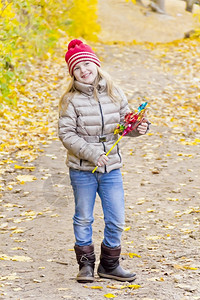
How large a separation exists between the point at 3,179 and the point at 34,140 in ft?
5.83

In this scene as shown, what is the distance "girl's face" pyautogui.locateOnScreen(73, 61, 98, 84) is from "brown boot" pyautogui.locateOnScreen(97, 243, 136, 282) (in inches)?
47.5

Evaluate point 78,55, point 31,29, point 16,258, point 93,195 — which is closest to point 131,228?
point 16,258

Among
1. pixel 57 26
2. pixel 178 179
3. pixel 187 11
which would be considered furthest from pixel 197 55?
pixel 187 11

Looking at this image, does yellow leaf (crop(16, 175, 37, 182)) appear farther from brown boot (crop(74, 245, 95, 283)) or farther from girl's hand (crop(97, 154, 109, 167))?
girl's hand (crop(97, 154, 109, 167))

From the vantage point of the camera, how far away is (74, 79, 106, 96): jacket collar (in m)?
3.77

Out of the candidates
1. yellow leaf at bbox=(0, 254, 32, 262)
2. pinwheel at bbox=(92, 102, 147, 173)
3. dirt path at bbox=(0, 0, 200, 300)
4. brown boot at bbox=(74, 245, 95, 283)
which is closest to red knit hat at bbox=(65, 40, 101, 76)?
pinwheel at bbox=(92, 102, 147, 173)

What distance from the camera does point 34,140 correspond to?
866 cm

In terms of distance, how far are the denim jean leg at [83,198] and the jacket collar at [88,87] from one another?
560 millimetres

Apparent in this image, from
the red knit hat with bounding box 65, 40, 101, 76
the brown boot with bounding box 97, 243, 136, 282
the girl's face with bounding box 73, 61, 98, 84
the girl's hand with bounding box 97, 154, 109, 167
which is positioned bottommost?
the brown boot with bounding box 97, 243, 136, 282

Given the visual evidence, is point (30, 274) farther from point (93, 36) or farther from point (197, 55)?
point (93, 36)

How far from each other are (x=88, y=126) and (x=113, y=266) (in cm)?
105

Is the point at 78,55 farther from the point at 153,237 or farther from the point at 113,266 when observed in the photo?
the point at 153,237

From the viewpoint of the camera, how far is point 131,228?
5426 millimetres

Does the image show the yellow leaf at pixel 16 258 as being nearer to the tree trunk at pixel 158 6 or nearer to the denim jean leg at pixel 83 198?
the denim jean leg at pixel 83 198
